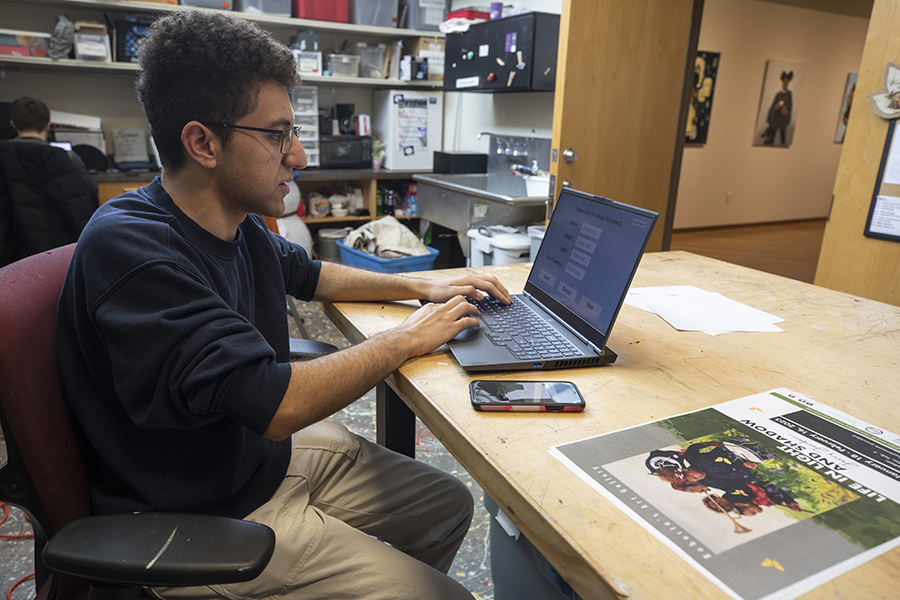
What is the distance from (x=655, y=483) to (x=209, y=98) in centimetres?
82

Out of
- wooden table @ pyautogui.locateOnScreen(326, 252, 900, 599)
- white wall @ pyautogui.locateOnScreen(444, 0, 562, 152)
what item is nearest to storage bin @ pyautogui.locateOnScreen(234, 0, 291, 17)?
white wall @ pyautogui.locateOnScreen(444, 0, 562, 152)

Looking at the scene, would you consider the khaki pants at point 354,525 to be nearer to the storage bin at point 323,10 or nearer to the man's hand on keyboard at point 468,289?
the man's hand on keyboard at point 468,289

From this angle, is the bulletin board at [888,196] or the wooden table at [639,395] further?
the bulletin board at [888,196]

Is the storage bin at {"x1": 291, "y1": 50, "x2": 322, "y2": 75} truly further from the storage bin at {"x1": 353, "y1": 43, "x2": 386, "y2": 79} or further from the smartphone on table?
the smartphone on table

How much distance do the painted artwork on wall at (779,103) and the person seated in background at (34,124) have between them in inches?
255

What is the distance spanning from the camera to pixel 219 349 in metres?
0.73

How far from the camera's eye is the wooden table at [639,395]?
537 millimetres

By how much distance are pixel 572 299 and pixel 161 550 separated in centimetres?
74

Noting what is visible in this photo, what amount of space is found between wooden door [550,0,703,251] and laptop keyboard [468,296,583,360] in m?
1.49

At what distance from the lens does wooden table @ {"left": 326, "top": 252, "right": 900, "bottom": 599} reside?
537 mm

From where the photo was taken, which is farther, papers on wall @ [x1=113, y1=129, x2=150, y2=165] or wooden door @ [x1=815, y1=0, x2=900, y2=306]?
papers on wall @ [x1=113, y1=129, x2=150, y2=165]

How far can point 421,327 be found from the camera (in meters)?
1.00

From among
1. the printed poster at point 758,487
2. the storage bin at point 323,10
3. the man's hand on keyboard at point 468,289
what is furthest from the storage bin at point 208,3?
the printed poster at point 758,487

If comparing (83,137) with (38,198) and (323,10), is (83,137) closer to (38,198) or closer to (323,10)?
(38,198)
